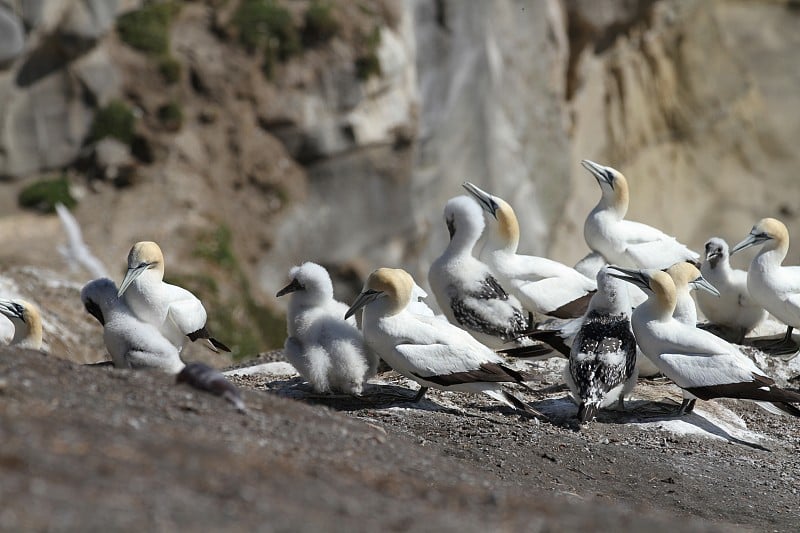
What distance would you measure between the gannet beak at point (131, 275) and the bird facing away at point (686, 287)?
143 inches

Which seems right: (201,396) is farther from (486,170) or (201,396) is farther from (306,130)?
(486,170)

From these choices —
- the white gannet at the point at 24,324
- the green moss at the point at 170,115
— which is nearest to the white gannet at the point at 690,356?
the white gannet at the point at 24,324

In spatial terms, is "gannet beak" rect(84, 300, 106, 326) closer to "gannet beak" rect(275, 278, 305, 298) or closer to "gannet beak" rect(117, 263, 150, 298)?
"gannet beak" rect(117, 263, 150, 298)

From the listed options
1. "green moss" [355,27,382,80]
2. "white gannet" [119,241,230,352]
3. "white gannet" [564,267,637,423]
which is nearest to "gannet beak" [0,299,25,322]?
"white gannet" [119,241,230,352]

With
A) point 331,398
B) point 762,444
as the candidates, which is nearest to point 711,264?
point 762,444

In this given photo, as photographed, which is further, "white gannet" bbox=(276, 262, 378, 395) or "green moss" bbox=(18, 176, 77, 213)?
"green moss" bbox=(18, 176, 77, 213)

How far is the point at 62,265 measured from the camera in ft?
52.0

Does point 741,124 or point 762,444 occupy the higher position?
point 741,124

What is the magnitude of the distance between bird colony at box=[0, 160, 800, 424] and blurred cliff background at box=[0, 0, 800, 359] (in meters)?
4.26

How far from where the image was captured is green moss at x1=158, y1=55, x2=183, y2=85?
1759 cm

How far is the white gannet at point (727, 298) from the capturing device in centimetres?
1028

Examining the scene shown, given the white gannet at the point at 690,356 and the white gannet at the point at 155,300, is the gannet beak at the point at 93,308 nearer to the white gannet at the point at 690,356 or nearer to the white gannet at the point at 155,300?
the white gannet at the point at 155,300

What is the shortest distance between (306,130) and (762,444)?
11.3 metres

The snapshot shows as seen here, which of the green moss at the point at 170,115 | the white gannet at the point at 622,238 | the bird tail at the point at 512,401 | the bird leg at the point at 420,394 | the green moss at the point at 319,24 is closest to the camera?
the bird tail at the point at 512,401
